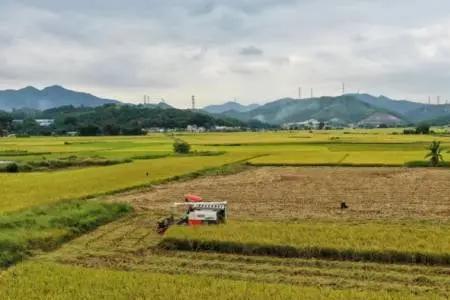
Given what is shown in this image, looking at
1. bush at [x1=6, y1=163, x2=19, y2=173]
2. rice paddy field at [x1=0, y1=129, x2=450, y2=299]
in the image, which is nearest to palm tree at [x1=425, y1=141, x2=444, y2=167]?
rice paddy field at [x1=0, y1=129, x2=450, y2=299]

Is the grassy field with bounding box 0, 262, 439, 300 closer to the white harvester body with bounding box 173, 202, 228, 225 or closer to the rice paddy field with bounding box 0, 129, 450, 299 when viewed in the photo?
the rice paddy field with bounding box 0, 129, 450, 299

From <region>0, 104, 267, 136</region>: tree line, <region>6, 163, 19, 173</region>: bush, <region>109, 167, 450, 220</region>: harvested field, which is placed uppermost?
<region>0, 104, 267, 136</region>: tree line

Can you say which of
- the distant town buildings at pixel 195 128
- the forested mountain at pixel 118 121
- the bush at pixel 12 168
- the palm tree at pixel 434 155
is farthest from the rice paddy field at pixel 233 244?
the distant town buildings at pixel 195 128

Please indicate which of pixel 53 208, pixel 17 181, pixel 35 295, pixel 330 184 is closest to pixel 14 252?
pixel 35 295

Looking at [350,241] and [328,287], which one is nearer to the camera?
[328,287]

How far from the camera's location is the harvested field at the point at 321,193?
18.3 meters

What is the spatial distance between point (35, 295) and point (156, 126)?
125669 mm

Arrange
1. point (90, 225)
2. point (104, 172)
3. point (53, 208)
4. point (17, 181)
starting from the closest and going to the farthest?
point (90, 225) → point (53, 208) → point (17, 181) → point (104, 172)

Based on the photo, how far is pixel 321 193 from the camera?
77.7 ft

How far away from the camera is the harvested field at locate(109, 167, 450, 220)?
1831 cm

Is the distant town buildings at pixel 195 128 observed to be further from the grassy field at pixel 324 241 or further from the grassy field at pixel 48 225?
the grassy field at pixel 324 241

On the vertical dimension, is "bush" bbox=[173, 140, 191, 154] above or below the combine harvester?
above

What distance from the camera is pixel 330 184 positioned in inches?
1072

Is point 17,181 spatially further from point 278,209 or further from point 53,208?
point 278,209
